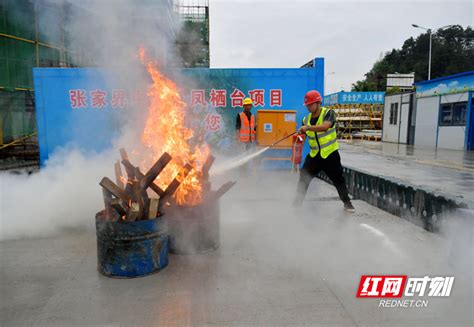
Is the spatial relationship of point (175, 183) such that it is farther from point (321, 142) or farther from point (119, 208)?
point (321, 142)

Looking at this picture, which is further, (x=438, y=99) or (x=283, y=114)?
(x=438, y=99)

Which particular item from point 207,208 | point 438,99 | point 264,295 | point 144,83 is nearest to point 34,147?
point 144,83

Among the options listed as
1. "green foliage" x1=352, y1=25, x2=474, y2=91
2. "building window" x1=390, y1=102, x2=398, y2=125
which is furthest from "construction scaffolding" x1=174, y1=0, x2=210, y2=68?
"green foliage" x1=352, y1=25, x2=474, y2=91

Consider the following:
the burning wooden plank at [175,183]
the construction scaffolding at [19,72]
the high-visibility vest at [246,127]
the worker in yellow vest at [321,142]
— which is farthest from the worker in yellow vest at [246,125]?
the burning wooden plank at [175,183]

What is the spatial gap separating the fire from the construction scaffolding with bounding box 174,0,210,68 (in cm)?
150

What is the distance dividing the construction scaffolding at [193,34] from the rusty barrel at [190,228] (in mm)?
3291

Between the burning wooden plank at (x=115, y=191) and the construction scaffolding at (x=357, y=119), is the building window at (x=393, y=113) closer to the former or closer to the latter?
the construction scaffolding at (x=357, y=119)

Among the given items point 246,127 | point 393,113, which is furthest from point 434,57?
point 246,127

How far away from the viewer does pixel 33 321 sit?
238 centimetres

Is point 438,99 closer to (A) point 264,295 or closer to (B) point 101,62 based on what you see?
(B) point 101,62

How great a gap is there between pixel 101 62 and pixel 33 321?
5.63 m

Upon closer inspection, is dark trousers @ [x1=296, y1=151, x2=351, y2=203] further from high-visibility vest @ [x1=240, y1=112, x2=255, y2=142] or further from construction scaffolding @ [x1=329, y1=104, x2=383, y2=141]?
construction scaffolding @ [x1=329, y1=104, x2=383, y2=141]

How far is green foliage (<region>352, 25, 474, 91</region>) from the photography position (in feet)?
168

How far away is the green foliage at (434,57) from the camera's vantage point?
51069mm
